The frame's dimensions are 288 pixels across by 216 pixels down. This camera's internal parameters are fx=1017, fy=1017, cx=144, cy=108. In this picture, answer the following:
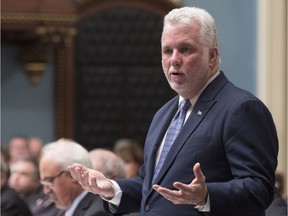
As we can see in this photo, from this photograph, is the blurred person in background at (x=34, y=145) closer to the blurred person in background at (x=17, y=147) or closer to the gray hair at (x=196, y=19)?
the blurred person in background at (x=17, y=147)

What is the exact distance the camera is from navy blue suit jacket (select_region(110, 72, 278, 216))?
149 inches

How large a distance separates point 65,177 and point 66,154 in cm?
15

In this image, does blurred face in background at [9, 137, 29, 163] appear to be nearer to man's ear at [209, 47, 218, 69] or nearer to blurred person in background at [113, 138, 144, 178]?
Result: blurred person in background at [113, 138, 144, 178]

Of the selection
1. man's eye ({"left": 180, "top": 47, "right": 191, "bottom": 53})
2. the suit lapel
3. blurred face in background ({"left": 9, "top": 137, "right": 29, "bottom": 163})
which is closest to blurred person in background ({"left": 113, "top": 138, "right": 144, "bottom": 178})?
blurred face in background ({"left": 9, "top": 137, "right": 29, "bottom": 163})

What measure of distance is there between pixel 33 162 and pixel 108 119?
378cm

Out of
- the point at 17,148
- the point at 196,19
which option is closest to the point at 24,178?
the point at 17,148

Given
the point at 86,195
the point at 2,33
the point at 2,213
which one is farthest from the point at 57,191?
the point at 2,33

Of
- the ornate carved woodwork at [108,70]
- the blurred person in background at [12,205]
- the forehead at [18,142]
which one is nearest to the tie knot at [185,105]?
the blurred person in background at [12,205]

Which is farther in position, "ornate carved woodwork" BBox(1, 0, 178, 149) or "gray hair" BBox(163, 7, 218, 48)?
"ornate carved woodwork" BBox(1, 0, 178, 149)

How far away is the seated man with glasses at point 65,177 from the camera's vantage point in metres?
6.12

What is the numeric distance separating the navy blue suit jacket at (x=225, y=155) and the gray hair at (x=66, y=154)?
198cm

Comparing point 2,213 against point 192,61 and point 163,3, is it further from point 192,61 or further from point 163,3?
point 163,3

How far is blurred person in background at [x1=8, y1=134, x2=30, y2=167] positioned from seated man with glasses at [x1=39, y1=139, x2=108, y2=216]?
5005 millimetres

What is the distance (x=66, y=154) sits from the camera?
620cm
